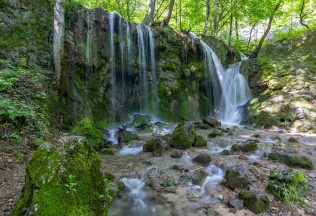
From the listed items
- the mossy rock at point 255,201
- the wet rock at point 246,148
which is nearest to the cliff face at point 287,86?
the wet rock at point 246,148

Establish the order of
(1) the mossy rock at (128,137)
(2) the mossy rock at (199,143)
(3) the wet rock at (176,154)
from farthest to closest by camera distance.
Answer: (1) the mossy rock at (128,137)
(2) the mossy rock at (199,143)
(3) the wet rock at (176,154)

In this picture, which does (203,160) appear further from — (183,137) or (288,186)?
(288,186)

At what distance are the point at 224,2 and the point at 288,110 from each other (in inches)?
355

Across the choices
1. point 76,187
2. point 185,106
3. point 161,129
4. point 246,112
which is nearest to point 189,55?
point 185,106

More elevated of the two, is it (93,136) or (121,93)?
(121,93)

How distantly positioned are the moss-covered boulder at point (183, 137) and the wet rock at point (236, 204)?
3156mm

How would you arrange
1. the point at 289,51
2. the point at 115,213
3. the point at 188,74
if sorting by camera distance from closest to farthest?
the point at 115,213 → the point at 188,74 → the point at 289,51

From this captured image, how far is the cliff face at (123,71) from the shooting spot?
994 centimetres

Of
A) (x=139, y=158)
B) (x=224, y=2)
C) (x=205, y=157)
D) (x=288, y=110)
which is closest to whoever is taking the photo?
(x=205, y=157)

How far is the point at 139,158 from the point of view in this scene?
21.4 feet

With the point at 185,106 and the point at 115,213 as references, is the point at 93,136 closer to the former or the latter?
the point at 115,213

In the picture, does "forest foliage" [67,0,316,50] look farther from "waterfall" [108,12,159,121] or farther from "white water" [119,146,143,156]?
"white water" [119,146,143,156]

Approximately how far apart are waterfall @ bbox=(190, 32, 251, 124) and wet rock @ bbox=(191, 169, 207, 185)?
28.1 ft

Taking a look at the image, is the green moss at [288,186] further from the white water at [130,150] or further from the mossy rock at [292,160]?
the white water at [130,150]
